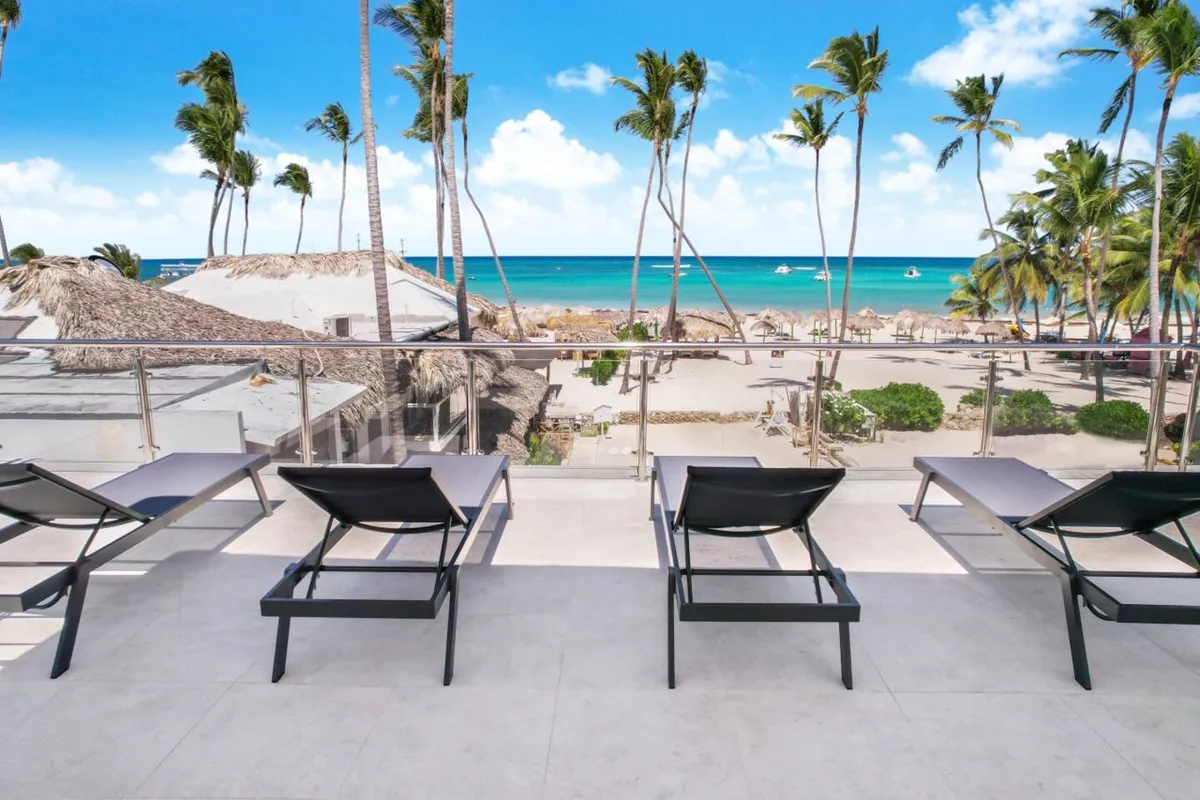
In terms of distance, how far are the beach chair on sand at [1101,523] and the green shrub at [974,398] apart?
3.80 feet

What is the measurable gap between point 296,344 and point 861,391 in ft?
13.6

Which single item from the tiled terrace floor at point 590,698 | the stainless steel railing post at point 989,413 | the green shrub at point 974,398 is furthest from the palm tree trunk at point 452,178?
the tiled terrace floor at point 590,698

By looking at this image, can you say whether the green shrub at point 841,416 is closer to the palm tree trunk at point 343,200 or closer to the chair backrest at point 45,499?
the chair backrest at point 45,499

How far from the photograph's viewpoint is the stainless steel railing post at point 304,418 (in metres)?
4.85

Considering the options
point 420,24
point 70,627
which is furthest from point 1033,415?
point 420,24

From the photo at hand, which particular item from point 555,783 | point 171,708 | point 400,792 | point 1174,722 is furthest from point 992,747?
point 171,708

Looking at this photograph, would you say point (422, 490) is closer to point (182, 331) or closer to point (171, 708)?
point (171, 708)

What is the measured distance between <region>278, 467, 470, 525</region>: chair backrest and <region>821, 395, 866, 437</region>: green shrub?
3042 millimetres

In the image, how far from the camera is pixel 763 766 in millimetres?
2031

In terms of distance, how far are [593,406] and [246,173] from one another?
42.1 metres

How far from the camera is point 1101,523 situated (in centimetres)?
285

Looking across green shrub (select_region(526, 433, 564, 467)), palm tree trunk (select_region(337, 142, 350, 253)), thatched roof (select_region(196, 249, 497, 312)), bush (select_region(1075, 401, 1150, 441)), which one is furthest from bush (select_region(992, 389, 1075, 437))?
palm tree trunk (select_region(337, 142, 350, 253))

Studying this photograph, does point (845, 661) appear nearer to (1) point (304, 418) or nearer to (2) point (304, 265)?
(1) point (304, 418)

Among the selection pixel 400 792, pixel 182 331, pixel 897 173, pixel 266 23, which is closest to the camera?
pixel 400 792
